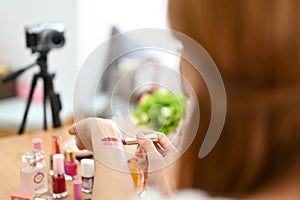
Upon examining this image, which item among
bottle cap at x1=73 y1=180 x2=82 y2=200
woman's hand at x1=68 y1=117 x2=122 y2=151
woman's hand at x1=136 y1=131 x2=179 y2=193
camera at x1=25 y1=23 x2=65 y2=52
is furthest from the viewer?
camera at x1=25 y1=23 x2=65 y2=52

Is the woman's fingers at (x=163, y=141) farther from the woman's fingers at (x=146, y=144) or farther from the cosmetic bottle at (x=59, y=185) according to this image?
Result: the cosmetic bottle at (x=59, y=185)

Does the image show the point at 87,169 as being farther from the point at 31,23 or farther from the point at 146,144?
the point at 31,23

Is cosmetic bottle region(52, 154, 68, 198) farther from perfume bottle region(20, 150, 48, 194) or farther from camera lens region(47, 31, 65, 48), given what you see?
camera lens region(47, 31, 65, 48)

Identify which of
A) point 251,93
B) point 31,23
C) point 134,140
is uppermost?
point 251,93

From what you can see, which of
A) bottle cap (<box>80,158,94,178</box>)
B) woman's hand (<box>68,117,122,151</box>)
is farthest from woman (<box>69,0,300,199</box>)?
bottle cap (<box>80,158,94,178</box>)

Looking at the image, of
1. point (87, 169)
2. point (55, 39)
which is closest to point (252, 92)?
point (87, 169)

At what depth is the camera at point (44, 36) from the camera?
51.4 inches

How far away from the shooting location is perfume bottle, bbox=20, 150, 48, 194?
0.96 m

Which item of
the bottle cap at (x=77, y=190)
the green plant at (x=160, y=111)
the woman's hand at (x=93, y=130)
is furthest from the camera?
the green plant at (x=160, y=111)

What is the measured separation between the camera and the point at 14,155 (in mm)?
1185

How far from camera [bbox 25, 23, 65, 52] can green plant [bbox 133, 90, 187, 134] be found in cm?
32

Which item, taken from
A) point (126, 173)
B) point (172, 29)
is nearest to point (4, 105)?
point (126, 173)

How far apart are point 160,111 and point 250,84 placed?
0.82 metres

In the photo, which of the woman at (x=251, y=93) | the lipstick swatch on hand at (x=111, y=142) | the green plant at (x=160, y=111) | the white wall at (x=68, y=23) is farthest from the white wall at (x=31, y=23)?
the woman at (x=251, y=93)
